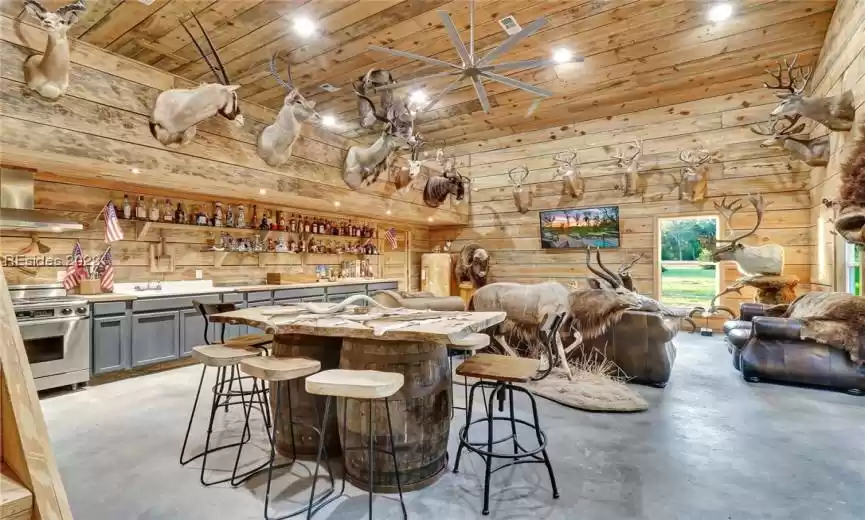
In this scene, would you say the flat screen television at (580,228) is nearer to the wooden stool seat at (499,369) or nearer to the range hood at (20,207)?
the wooden stool seat at (499,369)

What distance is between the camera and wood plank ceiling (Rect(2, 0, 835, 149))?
4.00 m

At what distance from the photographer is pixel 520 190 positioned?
310 inches

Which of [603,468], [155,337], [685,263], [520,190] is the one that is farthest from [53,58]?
[685,263]

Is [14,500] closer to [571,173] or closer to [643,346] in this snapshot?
[643,346]

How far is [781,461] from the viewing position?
8.02 ft

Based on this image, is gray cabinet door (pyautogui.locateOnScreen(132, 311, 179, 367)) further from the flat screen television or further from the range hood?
the flat screen television

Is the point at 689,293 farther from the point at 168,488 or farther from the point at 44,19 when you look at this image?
the point at 44,19

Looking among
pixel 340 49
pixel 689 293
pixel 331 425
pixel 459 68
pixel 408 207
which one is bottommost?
pixel 331 425

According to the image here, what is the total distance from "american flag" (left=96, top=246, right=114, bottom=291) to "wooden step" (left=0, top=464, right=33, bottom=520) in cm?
451

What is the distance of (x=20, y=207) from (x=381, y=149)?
3485 mm

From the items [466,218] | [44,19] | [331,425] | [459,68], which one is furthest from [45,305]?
[466,218]

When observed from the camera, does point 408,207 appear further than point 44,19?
Yes

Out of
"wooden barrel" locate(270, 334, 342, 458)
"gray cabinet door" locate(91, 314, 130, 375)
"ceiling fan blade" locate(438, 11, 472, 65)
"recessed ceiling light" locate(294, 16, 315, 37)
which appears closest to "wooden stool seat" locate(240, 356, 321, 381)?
"wooden barrel" locate(270, 334, 342, 458)

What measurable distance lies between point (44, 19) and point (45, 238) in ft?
7.42
